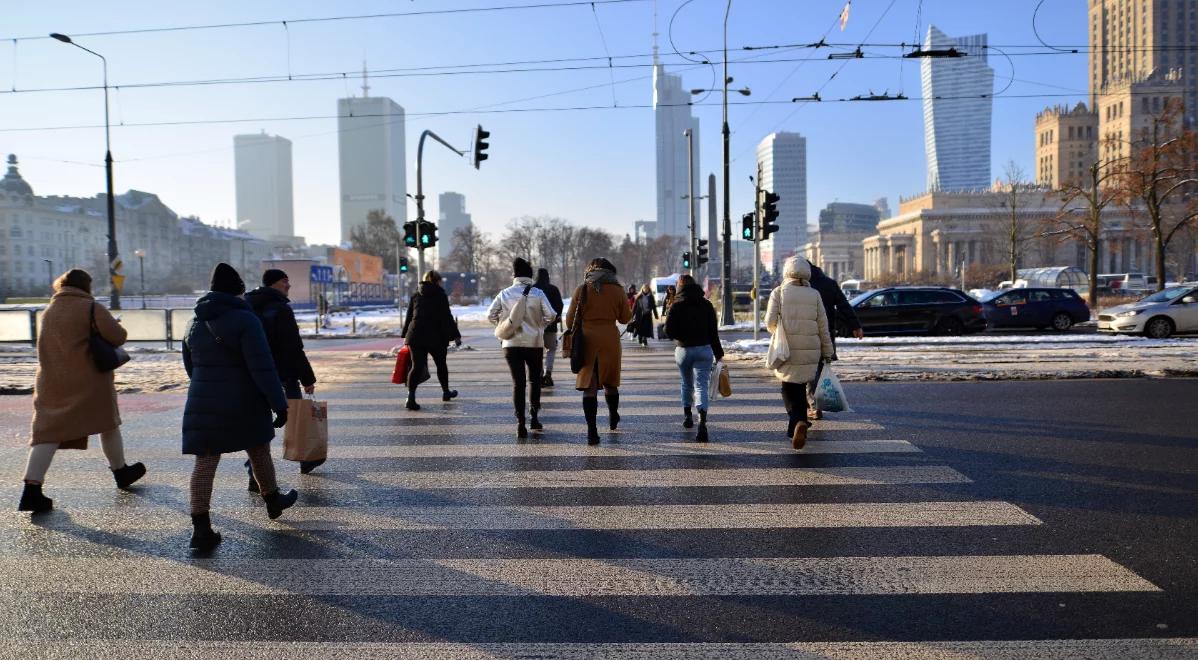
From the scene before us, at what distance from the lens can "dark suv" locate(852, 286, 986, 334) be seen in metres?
24.0

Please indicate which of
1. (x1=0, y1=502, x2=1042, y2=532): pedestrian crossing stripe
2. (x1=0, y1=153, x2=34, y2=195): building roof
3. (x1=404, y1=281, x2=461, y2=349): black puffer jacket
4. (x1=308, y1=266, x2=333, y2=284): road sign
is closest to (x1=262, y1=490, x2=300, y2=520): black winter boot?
(x1=0, y1=502, x2=1042, y2=532): pedestrian crossing stripe

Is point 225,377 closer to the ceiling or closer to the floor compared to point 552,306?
closer to the floor

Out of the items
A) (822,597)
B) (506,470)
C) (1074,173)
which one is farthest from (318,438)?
(1074,173)

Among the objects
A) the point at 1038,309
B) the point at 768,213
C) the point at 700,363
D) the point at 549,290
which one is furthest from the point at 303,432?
the point at 1038,309

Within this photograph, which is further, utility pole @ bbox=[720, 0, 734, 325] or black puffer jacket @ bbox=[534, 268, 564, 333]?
utility pole @ bbox=[720, 0, 734, 325]

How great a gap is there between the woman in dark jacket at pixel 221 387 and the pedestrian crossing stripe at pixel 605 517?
0.62 meters

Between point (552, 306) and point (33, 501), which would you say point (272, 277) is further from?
point (552, 306)

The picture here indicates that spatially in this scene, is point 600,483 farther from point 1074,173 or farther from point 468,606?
point 1074,173

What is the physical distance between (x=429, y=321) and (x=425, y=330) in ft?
0.44

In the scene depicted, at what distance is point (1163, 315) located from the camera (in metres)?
20.8

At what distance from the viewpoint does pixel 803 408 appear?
315 inches

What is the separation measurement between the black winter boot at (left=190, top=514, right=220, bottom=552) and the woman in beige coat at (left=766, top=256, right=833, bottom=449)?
4.96m

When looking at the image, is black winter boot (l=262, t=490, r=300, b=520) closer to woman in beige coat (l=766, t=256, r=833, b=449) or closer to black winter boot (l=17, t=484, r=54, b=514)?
black winter boot (l=17, t=484, r=54, b=514)

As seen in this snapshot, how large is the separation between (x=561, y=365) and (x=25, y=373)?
1014 centimetres
